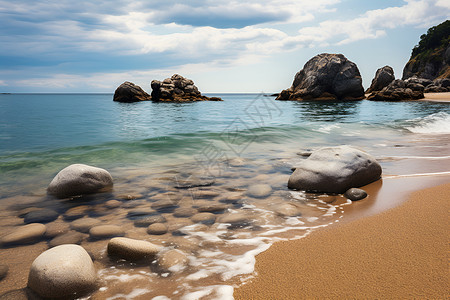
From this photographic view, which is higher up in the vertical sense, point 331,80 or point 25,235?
point 331,80

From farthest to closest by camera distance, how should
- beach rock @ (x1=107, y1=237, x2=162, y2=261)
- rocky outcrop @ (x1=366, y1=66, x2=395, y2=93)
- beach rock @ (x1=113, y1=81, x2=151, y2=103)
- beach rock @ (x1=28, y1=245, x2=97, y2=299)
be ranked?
1. beach rock @ (x1=113, y1=81, x2=151, y2=103)
2. rocky outcrop @ (x1=366, y1=66, x2=395, y2=93)
3. beach rock @ (x1=107, y1=237, x2=162, y2=261)
4. beach rock @ (x1=28, y1=245, x2=97, y2=299)

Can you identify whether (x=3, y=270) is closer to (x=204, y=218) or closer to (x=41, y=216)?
(x=41, y=216)

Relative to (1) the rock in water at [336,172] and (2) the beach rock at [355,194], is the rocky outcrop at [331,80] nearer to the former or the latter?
(1) the rock in water at [336,172]

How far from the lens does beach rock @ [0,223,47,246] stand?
8.49ft

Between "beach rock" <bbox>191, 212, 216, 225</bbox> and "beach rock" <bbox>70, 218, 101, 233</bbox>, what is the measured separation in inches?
43.5

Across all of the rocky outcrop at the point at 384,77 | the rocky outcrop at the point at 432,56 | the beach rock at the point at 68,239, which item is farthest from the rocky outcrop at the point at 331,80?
the beach rock at the point at 68,239

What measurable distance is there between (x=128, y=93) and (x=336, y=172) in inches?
2056

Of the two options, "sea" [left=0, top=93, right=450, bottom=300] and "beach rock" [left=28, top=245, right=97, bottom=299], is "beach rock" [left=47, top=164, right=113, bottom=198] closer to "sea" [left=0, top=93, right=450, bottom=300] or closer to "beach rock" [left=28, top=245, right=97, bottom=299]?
"sea" [left=0, top=93, right=450, bottom=300]

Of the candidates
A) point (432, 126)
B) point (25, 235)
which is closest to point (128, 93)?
point (432, 126)

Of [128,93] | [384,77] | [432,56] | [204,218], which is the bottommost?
[204,218]

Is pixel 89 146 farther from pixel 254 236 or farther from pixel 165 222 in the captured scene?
pixel 254 236

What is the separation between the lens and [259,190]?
13.0 ft

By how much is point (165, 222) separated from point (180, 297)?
1.29m

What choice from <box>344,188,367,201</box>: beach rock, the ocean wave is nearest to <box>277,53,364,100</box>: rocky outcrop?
the ocean wave
